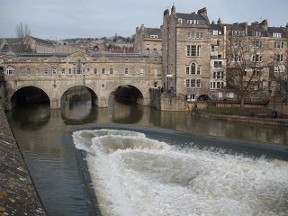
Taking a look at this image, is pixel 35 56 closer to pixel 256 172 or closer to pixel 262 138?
pixel 262 138

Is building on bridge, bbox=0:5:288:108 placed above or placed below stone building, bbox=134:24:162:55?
below

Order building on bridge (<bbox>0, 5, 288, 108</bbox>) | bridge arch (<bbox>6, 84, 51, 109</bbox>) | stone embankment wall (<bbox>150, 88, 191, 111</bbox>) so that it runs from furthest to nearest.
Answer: bridge arch (<bbox>6, 84, 51, 109</bbox>) → building on bridge (<bbox>0, 5, 288, 108</bbox>) → stone embankment wall (<bbox>150, 88, 191, 111</bbox>)

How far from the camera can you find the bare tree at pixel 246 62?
52.4 metres

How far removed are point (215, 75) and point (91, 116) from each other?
20.1 m

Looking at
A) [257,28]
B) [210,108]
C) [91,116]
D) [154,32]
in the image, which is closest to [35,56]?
[91,116]

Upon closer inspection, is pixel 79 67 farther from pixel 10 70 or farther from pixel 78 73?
pixel 10 70

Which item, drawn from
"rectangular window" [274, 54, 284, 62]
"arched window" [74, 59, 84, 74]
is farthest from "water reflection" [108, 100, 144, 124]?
"rectangular window" [274, 54, 284, 62]

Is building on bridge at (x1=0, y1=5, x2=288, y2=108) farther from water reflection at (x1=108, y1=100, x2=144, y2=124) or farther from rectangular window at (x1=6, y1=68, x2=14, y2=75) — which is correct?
water reflection at (x1=108, y1=100, x2=144, y2=124)

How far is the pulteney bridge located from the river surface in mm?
14050

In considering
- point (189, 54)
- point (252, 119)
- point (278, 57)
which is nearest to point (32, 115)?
point (189, 54)

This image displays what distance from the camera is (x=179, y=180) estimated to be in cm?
2147

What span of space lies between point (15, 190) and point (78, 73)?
133 ft

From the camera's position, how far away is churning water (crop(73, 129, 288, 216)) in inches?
691

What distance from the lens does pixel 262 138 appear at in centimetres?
3388
